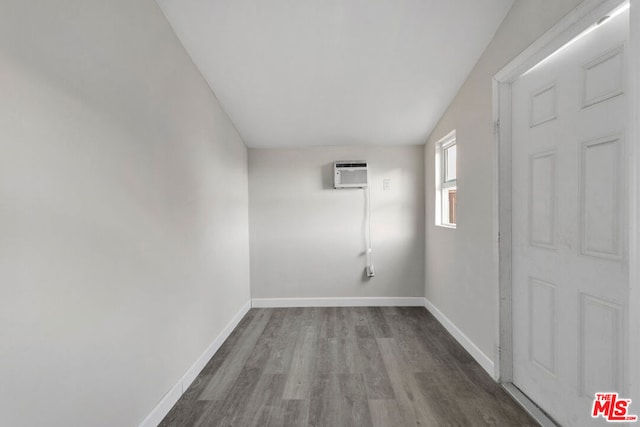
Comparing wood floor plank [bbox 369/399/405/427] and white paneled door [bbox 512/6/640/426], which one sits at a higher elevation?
white paneled door [bbox 512/6/640/426]

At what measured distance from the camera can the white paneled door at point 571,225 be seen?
4.72ft

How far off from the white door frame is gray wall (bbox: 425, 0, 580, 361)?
0.06 metres

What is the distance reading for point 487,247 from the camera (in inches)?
93.4

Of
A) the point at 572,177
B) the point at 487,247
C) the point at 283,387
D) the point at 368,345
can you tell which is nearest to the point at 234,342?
the point at 283,387

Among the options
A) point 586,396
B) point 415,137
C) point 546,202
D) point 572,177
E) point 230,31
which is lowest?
point 586,396

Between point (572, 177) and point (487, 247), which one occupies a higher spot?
point (572, 177)

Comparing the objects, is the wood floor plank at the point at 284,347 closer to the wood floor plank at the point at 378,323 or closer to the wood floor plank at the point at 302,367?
the wood floor plank at the point at 302,367

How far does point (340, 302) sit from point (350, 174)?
1563mm

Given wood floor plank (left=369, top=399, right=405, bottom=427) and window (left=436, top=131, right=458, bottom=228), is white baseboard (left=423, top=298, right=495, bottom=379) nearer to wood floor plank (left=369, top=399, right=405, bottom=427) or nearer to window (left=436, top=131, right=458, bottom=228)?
wood floor plank (left=369, top=399, right=405, bottom=427)

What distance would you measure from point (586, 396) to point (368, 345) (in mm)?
1578

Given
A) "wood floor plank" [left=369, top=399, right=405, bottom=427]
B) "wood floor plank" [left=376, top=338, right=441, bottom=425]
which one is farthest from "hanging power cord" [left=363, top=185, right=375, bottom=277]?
"wood floor plank" [left=369, top=399, right=405, bottom=427]

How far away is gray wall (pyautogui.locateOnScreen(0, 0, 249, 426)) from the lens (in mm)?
1092

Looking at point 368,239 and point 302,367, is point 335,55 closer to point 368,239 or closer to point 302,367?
point 368,239

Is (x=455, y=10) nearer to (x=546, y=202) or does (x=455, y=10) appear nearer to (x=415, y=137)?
(x=546, y=202)
